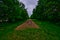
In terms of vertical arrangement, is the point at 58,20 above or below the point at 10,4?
below

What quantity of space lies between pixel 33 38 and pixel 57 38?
300cm

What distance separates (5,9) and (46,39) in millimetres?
18395

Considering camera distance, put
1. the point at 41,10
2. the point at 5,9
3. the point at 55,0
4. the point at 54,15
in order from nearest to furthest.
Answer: the point at 5,9 → the point at 55,0 → the point at 54,15 → the point at 41,10

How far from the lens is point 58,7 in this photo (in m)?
40.7

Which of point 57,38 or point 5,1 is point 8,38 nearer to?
point 57,38

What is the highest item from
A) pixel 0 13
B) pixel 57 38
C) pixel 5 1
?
pixel 5 1

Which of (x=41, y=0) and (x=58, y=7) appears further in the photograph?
(x=41, y=0)

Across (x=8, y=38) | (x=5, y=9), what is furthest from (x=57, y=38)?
(x=5, y=9)

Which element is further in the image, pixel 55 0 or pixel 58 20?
pixel 58 20

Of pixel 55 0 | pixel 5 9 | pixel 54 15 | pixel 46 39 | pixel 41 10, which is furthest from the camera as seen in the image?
pixel 41 10

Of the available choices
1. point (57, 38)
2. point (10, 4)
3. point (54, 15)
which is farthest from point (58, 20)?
point (57, 38)

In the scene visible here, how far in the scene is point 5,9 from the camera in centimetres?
3878

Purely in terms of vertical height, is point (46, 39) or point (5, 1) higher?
point (5, 1)

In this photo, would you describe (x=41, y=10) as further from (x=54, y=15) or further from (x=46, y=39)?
(x=46, y=39)
